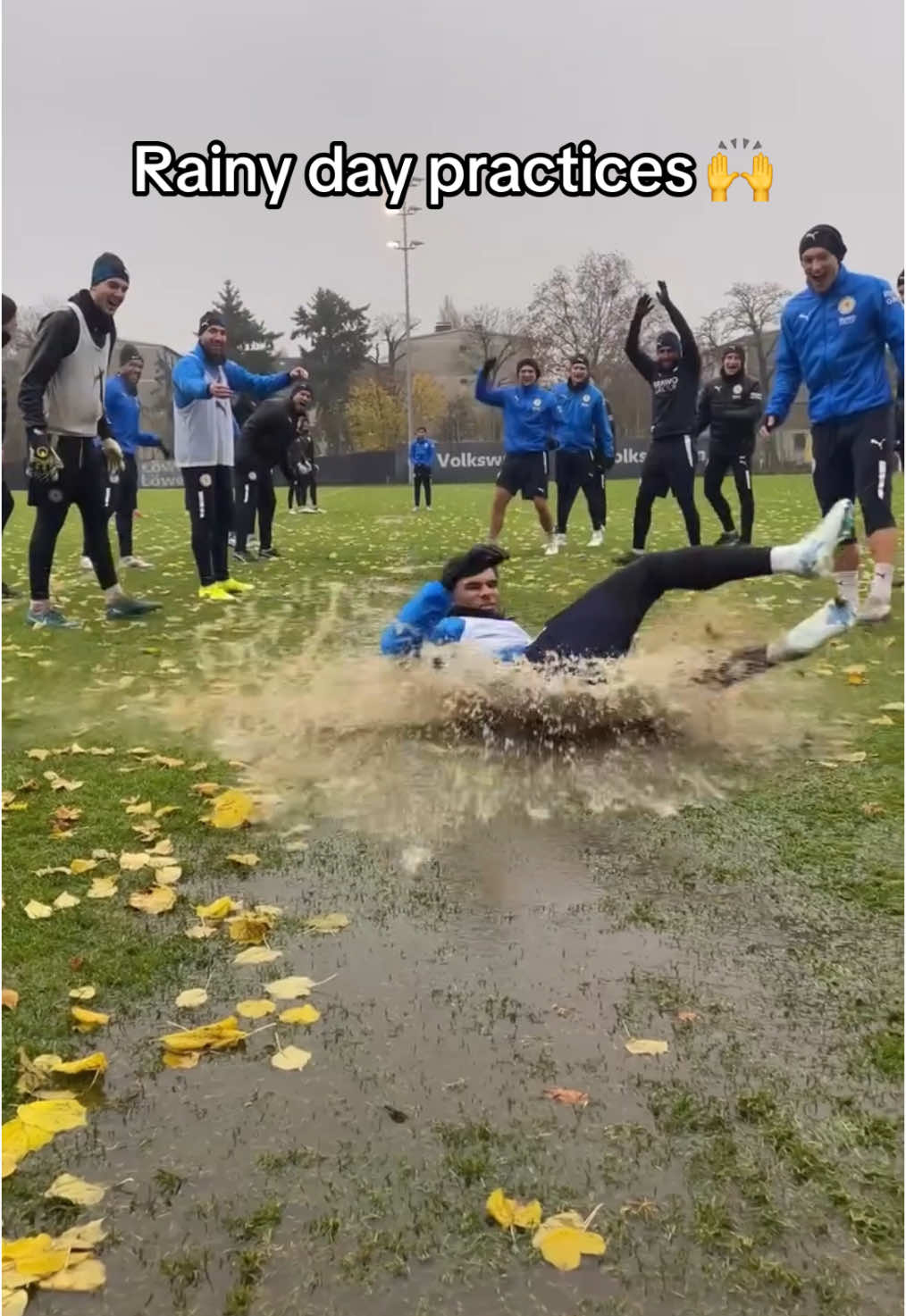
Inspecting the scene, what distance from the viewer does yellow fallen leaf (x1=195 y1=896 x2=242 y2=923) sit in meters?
2.76

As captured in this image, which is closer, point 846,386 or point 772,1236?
point 772,1236

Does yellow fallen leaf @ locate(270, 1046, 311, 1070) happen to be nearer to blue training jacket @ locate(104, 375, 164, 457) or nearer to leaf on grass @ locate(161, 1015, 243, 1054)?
leaf on grass @ locate(161, 1015, 243, 1054)

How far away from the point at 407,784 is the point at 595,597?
3.52 feet

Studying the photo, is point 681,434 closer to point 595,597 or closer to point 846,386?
point 846,386

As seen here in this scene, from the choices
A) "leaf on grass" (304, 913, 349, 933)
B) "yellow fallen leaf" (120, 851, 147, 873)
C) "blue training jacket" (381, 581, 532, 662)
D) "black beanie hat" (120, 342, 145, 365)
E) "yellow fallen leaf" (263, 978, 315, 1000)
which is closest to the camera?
"yellow fallen leaf" (263, 978, 315, 1000)

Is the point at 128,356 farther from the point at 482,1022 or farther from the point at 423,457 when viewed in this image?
the point at 423,457

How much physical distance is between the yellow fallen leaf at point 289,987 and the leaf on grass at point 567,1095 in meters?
0.63

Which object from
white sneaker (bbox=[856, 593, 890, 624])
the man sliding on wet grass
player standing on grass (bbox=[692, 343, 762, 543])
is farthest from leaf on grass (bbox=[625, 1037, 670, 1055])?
player standing on grass (bbox=[692, 343, 762, 543])

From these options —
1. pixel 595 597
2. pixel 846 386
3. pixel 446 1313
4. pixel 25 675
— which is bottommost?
pixel 446 1313

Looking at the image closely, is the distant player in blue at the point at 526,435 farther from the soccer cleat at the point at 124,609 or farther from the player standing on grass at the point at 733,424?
the soccer cleat at the point at 124,609

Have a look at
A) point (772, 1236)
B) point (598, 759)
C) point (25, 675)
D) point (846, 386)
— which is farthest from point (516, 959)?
point (846, 386)

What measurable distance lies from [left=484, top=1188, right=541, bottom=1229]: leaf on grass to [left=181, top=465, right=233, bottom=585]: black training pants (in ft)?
22.1

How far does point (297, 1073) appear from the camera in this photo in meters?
2.09

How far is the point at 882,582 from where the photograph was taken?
630 centimetres
